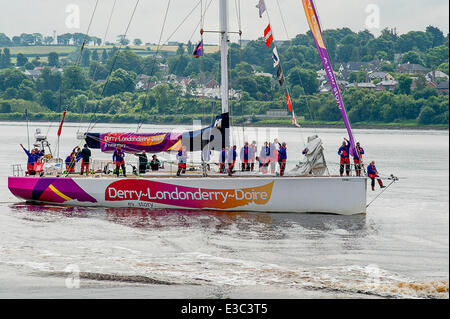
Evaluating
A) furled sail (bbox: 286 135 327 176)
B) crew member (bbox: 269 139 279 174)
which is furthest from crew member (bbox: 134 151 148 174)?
furled sail (bbox: 286 135 327 176)

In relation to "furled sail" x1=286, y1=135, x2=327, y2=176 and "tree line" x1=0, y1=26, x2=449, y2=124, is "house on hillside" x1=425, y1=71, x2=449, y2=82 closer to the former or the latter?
"tree line" x1=0, y1=26, x2=449, y2=124

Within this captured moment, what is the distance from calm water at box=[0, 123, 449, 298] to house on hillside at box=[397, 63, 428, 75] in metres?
145

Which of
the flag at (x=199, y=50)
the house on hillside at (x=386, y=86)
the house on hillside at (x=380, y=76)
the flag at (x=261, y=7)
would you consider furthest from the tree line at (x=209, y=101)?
the flag at (x=261, y=7)

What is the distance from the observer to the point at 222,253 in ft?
58.4

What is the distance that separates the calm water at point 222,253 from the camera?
47.8ft

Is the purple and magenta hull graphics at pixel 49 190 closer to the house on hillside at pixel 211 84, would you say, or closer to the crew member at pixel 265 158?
the crew member at pixel 265 158

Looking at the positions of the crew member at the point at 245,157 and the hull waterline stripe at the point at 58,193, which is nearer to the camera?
the crew member at the point at 245,157

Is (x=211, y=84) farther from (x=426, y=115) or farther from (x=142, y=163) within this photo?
(x=142, y=163)

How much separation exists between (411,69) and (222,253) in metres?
156

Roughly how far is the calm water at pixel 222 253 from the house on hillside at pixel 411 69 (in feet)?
476

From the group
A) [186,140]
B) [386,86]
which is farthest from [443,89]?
[186,140]

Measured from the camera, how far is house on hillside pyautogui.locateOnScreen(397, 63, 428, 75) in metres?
165

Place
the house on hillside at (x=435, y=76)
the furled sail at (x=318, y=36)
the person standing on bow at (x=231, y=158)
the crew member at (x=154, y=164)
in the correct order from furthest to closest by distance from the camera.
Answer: the house on hillside at (x=435, y=76)
the crew member at (x=154, y=164)
the person standing on bow at (x=231, y=158)
the furled sail at (x=318, y=36)

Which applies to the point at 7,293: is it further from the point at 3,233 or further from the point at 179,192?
the point at 179,192
